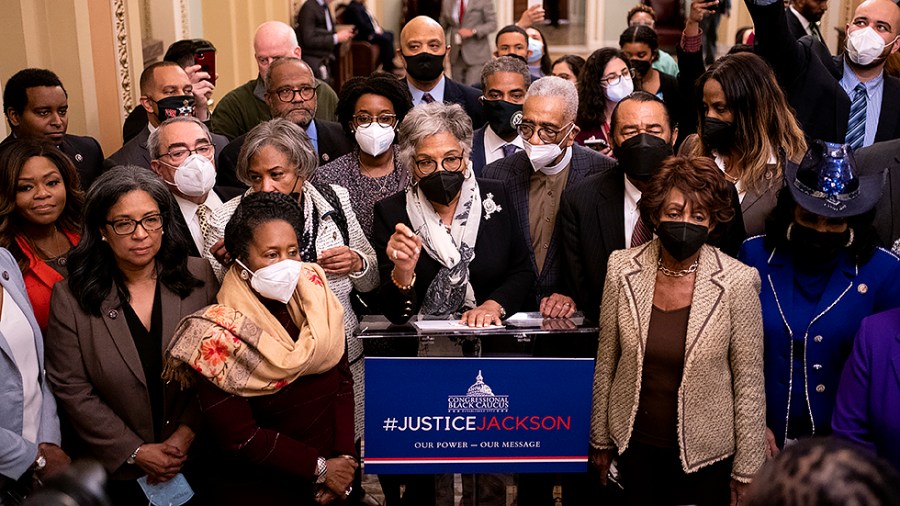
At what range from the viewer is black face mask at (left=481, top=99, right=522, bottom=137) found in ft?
15.8

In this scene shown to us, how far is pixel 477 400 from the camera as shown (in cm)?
293

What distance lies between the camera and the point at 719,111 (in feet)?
12.5

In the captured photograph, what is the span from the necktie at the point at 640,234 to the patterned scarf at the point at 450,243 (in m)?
0.56

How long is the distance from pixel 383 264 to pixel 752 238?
1.25m

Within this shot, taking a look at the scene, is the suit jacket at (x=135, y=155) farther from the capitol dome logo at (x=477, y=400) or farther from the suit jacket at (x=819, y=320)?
the suit jacket at (x=819, y=320)

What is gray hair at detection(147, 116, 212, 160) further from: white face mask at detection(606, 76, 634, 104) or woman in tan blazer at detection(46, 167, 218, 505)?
white face mask at detection(606, 76, 634, 104)

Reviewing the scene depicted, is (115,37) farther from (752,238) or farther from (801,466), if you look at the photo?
(801,466)

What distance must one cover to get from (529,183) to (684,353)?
114 cm

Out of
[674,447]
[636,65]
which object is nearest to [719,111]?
[674,447]

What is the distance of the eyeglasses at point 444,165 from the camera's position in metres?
3.56

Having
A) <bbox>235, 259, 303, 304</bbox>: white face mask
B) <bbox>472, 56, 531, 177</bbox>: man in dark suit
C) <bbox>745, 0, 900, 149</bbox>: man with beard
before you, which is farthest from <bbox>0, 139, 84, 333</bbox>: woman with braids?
<bbox>745, 0, 900, 149</bbox>: man with beard

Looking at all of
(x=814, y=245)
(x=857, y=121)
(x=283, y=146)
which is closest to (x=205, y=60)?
(x=283, y=146)

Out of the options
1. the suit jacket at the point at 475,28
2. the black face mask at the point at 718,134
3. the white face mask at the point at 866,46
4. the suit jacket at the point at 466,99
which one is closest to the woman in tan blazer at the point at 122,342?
the black face mask at the point at 718,134

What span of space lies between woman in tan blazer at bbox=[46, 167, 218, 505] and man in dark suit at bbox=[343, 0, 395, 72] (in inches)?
360
